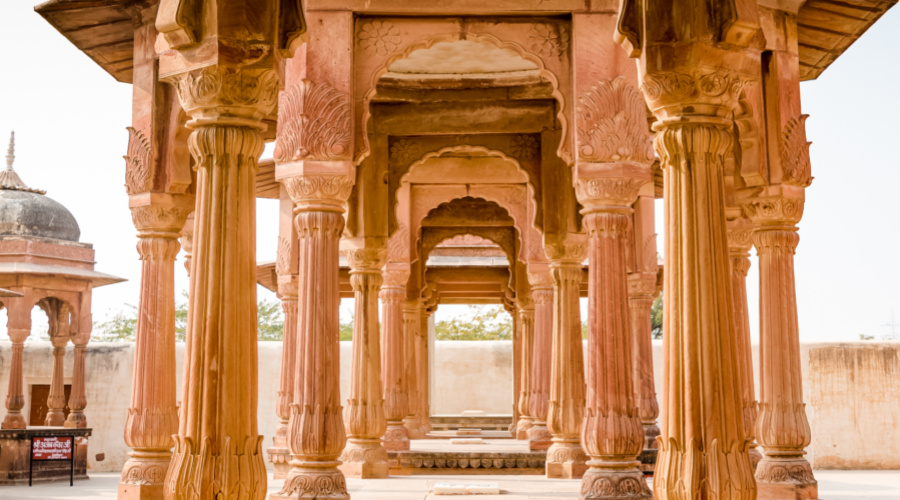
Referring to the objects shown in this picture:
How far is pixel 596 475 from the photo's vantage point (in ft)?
28.5

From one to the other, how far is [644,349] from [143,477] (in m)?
7.82

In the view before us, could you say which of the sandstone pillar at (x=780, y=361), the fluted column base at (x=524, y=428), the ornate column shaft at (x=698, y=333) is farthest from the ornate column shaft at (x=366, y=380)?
the ornate column shaft at (x=698, y=333)

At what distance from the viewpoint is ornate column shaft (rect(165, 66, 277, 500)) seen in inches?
194

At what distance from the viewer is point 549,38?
926cm

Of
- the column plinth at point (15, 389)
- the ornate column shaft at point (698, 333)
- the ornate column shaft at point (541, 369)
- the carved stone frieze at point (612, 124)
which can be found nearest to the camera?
the ornate column shaft at point (698, 333)

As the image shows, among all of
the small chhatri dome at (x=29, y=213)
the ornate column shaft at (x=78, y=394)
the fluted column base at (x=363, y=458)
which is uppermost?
the small chhatri dome at (x=29, y=213)

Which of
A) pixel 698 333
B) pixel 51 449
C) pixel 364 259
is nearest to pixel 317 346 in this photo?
pixel 364 259

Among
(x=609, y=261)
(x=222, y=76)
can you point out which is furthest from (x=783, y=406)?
(x=222, y=76)

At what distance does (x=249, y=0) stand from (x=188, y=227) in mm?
8512

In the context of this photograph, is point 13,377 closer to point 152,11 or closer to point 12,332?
point 12,332

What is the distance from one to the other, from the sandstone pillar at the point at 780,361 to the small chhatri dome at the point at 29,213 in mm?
17873

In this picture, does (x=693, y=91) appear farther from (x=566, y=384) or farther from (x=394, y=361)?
(x=394, y=361)

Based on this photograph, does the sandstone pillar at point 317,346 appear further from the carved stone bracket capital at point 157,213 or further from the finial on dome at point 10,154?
the finial on dome at point 10,154

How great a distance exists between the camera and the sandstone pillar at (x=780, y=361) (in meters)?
9.21
